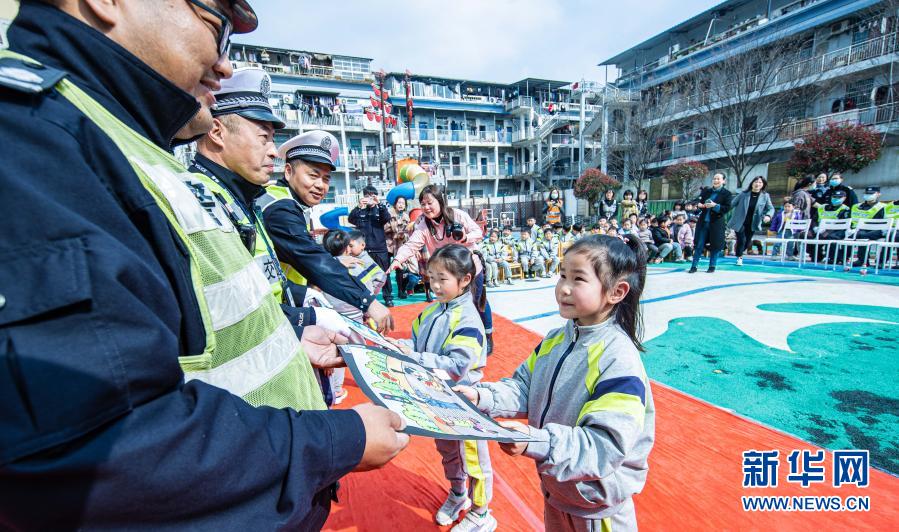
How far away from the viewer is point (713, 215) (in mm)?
7438

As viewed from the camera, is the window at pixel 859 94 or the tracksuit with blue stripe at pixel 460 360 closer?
the tracksuit with blue stripe at pixel 460 360

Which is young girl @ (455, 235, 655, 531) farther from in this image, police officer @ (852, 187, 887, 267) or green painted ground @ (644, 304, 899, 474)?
police officer @ (852, 187, 887, 267)

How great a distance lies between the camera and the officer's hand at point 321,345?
157 centimetres

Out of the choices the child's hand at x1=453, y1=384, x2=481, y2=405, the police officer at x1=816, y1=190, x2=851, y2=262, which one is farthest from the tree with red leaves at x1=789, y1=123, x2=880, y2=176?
the child's hand at x1=453, y1=384, x2=481, y2=405

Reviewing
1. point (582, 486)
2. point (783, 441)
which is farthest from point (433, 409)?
point (783, 441)

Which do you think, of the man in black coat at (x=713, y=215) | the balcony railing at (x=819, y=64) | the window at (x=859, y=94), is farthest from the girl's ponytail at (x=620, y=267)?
the window at (x=859, y=94)

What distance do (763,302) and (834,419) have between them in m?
3.42

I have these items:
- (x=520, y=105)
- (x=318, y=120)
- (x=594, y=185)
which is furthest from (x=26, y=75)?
(x=520, y=105)

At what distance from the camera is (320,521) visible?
96 centimetres

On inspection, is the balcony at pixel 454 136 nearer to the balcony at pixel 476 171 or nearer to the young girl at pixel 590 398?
the balcony at pixel 476 171

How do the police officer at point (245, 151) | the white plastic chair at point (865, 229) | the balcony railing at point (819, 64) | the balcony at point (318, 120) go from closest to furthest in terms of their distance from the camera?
1. the police officer at point (245, 151)
2. the white plastic chair at point (865, 229)
3. the balcony railing at point (819, 64)
4. the balcony at point (318, 120)

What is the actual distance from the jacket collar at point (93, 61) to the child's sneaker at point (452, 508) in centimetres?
225

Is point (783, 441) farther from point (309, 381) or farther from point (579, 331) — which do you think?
point (309, 381)

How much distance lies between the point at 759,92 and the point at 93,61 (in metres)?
20.5
